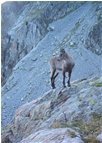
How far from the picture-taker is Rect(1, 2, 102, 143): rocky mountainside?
6.42 m

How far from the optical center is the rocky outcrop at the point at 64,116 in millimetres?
5781

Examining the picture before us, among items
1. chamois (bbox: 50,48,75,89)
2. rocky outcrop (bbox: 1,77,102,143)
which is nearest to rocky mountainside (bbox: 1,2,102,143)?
rocky outcrop (bbox: 1,77,102,143)

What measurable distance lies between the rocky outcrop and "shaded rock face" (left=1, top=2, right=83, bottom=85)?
2.48 feet

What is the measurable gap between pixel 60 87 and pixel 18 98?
31.2 inches

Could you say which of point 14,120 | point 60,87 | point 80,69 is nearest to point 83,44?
point 80,69

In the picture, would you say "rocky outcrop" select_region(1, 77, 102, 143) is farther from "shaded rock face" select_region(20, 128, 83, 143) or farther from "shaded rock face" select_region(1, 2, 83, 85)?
"shaded rock face" select_region(1, 2, 83, 85)

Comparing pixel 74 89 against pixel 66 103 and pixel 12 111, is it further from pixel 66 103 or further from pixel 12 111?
pixel 12 111

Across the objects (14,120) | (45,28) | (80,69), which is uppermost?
(45,28)

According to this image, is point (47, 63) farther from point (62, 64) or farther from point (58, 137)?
point (58, 137)

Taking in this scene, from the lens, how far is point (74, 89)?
743 cm

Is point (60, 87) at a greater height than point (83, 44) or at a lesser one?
lesser

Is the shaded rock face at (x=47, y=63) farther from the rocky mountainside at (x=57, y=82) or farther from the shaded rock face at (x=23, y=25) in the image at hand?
the shaded rock face at (x=23, y=25)

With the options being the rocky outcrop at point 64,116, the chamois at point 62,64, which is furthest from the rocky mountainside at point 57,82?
the chamois at point 62,64

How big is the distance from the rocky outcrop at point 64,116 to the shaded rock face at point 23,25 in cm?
76
